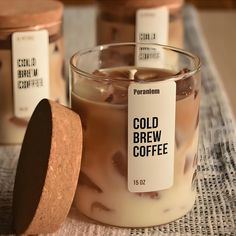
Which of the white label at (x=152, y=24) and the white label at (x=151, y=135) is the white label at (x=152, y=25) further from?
the white label at (x=151, y=135)

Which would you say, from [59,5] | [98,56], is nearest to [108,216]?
[98,56]

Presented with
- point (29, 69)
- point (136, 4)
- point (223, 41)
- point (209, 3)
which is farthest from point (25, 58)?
point (209, 3)

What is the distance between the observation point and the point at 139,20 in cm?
82

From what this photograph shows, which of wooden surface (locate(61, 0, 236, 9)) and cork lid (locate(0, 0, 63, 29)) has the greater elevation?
cork lid (locate(0, 0, 63, 29))

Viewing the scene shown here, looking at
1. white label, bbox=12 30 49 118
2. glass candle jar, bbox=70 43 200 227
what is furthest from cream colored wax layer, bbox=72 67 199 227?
white label, bbox=12 30 49 118

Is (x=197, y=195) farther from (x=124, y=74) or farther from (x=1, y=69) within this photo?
(x=1, y=69)

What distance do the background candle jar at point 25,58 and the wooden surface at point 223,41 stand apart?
0.70 feet

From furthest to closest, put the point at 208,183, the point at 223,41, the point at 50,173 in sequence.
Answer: the point at 223,41 < the point at 208,183 < the point at 50,173

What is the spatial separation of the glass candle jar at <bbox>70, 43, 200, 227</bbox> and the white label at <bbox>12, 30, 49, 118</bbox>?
0.48ft

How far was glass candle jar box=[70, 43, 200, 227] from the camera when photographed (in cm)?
55

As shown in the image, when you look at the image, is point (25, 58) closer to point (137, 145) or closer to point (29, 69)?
point (29, 69)

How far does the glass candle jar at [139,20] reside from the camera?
82 cm

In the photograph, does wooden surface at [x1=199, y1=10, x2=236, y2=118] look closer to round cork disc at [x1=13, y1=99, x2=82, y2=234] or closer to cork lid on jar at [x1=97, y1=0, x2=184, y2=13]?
cork lid on jar at [x1=97, y1=0, x2=184, y2=13]

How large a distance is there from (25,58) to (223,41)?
0.42m
